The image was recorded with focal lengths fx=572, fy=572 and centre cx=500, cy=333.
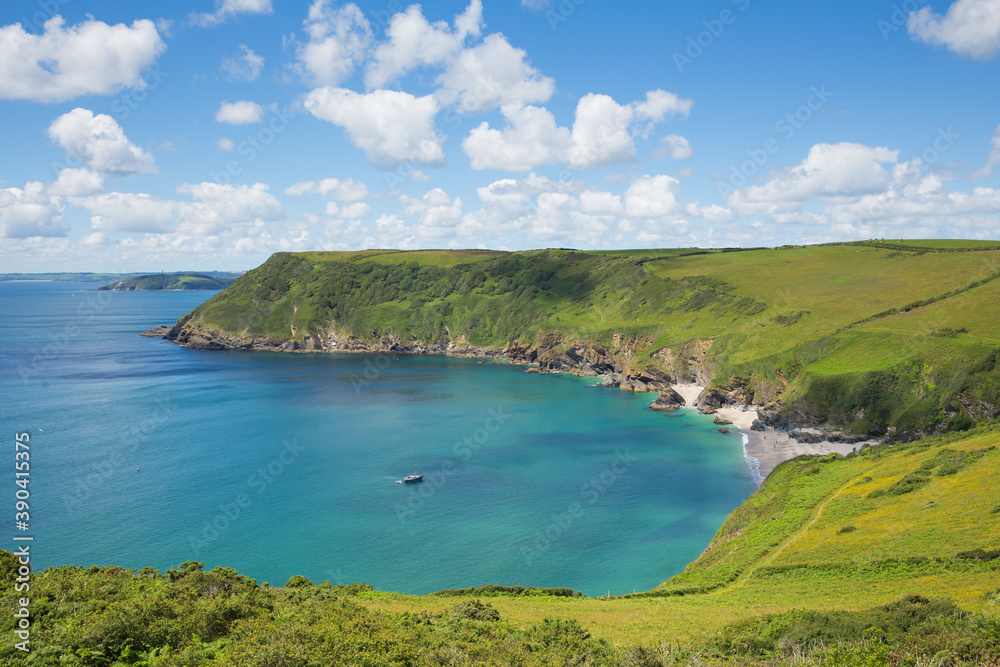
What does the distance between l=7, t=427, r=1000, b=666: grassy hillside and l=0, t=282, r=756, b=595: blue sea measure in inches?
508

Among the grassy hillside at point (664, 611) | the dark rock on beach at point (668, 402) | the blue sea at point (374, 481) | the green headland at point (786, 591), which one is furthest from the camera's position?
the dark rock on beach at point (668, 402)

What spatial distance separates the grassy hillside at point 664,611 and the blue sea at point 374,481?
42.3 ft

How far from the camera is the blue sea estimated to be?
185ft

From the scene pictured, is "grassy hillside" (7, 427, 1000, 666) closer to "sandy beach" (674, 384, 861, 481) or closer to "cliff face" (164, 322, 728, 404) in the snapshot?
"sandy beach" (674, 384, 861, 481)

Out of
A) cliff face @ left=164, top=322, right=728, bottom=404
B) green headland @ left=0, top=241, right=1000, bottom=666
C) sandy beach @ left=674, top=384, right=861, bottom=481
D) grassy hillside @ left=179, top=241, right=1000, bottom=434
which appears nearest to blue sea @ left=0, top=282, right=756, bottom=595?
sandy beach @ left=674, top=384, right=861, bottom=481

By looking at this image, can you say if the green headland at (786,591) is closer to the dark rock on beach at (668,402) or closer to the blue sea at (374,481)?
the blue sea at (374,481)

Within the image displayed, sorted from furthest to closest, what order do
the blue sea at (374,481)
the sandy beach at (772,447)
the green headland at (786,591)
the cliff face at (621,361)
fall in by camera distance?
the cliff face at (621,361)
the sandy beach at (772,447)
the blue sea at (374,481)
the green headland at (786,591)

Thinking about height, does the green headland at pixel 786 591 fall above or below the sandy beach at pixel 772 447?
above

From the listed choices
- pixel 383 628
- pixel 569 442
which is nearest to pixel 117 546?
pixel 383 628

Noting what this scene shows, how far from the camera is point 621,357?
158m

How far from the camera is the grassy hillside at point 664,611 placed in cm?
2155

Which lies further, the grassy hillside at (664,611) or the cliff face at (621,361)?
the cliff face at (621,361)

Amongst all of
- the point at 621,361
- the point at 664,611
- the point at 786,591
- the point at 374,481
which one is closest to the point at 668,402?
the point at 621,361

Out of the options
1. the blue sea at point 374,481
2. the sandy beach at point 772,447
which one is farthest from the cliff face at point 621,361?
the sandy beach at point 772,447
